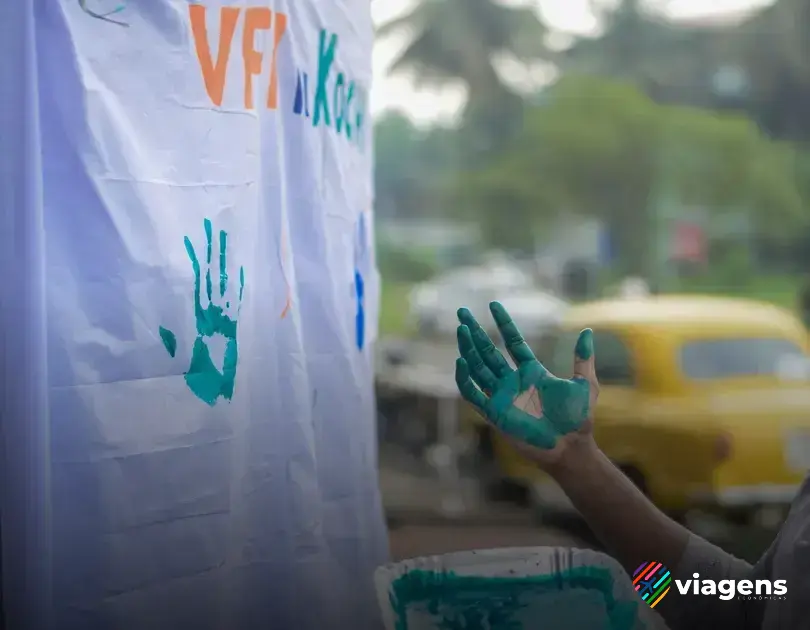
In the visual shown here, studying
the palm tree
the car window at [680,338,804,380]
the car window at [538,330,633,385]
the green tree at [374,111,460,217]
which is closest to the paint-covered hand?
the car window at [538,330,633,385]

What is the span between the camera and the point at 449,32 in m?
11.4

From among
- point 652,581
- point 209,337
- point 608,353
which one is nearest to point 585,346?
point 652,581

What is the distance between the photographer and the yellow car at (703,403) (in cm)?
294

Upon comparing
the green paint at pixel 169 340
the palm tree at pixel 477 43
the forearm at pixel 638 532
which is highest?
the palm tree at pixel 477 43

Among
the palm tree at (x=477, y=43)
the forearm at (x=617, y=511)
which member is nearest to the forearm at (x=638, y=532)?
the forearm at (x=617, y=511)

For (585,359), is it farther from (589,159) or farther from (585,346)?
(589,159)

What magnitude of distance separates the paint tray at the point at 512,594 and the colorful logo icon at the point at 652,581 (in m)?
0.01

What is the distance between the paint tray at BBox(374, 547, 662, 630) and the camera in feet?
3.62

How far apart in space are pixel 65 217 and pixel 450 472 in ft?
11.1

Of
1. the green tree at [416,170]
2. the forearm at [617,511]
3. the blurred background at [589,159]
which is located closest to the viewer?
the forearm at [617,511]

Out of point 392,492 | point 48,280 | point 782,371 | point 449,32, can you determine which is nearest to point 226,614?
point 48,280

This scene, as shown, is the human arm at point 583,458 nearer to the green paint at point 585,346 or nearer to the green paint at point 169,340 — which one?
the green paint at point 585,346

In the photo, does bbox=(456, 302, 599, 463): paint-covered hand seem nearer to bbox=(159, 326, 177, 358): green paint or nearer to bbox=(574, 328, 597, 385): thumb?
bbox=(574, 328, 597, 385): thumb

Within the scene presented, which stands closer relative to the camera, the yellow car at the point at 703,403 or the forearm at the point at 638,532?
the forearm at the point at 638,532
